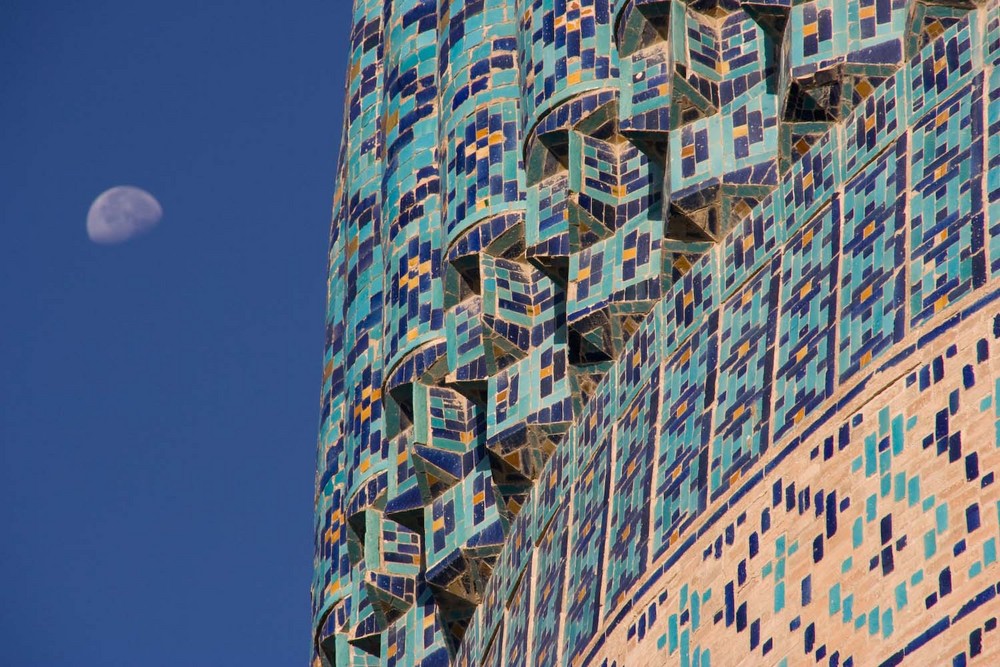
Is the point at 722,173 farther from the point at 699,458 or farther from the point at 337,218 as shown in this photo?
the point at 337,218

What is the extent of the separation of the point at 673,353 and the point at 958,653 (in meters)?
2.32

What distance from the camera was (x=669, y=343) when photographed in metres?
8.24

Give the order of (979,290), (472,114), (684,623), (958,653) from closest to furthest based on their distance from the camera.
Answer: (958,653)
(979,290)
(684,623)
(472,114)

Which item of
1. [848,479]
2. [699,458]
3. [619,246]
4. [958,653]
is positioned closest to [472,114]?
[619,246]

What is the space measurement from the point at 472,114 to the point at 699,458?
9.35 feet

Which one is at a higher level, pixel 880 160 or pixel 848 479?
pixel 880 160

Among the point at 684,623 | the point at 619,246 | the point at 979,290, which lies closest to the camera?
the point at 979,290

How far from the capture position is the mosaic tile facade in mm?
6578

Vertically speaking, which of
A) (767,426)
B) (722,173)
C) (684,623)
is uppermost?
(722,173)

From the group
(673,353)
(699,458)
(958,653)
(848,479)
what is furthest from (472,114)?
(958,653)

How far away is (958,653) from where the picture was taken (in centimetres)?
600

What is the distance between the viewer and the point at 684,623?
7.17m

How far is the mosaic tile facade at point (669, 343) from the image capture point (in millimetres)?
6578

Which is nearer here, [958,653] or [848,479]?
[958,653]
